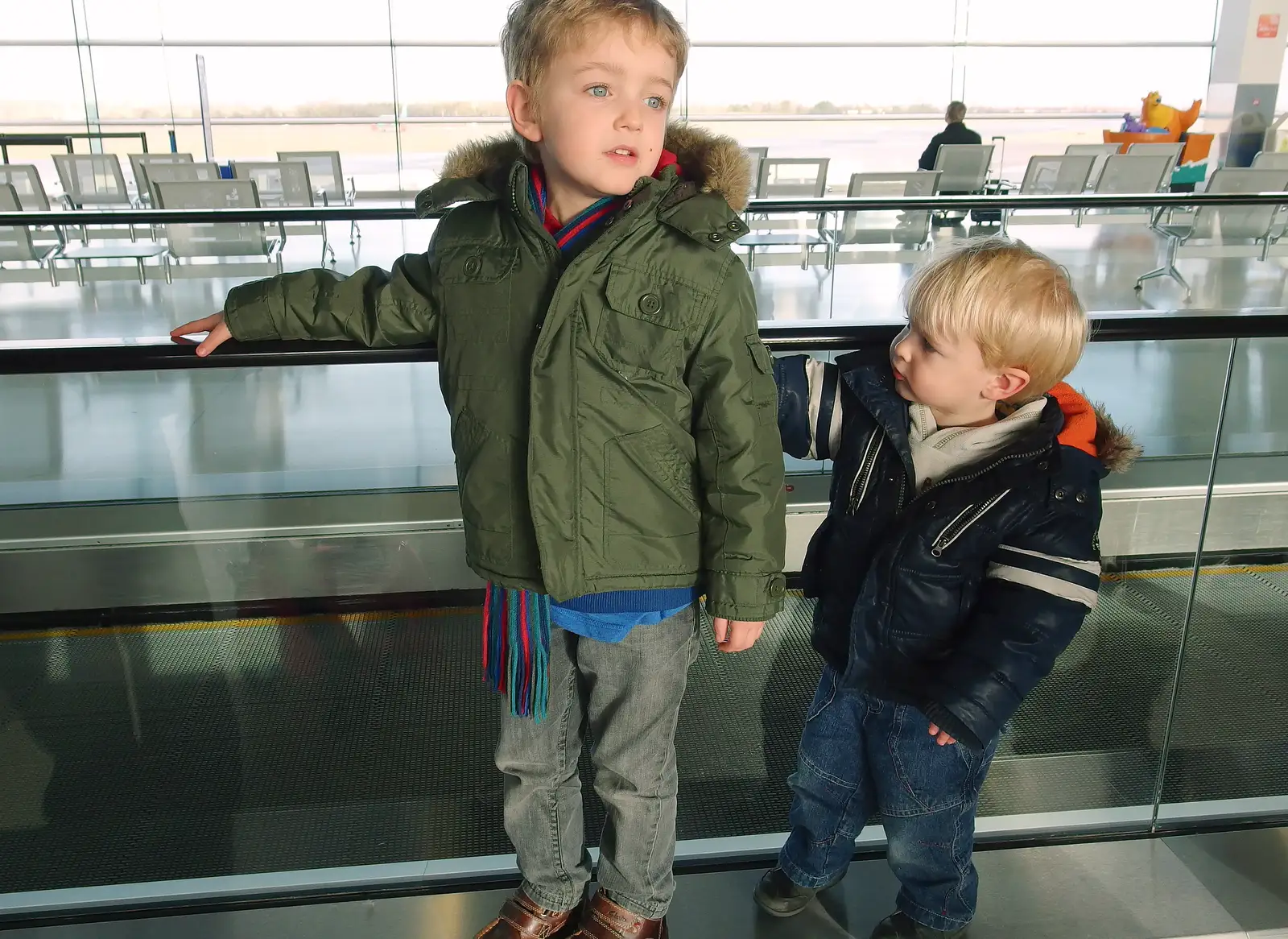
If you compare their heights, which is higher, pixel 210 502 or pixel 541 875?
pixel 210 502

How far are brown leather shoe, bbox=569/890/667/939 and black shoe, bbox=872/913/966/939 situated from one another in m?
0.36

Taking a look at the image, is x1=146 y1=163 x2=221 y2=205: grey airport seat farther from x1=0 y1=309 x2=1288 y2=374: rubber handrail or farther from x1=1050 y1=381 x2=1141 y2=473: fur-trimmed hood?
x1=1050 y1=381 x2=1141 y2=473: fur-trimmed hood

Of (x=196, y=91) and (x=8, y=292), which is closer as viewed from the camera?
(x=8, y=292)

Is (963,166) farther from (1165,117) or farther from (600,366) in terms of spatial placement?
(600,366)

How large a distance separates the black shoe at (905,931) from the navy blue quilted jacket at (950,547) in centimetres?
40

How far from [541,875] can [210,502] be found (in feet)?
4.33

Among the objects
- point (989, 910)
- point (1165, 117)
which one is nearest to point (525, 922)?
point (989, 910)

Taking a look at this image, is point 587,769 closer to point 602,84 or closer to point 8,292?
point 602,84

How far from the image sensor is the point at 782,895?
1.50 meters

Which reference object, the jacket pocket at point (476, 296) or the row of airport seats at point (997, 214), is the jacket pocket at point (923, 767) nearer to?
the jacket pocket at point (476, 296)

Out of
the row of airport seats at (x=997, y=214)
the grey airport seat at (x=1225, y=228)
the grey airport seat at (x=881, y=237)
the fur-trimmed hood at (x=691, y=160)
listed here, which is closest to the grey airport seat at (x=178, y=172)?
the row of airport seats at (x=997, y=214)

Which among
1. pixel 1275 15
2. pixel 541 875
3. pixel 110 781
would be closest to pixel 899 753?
pixel 541 875

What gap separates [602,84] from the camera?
1095 mm

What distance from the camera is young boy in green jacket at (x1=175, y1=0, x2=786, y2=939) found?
109 cm
